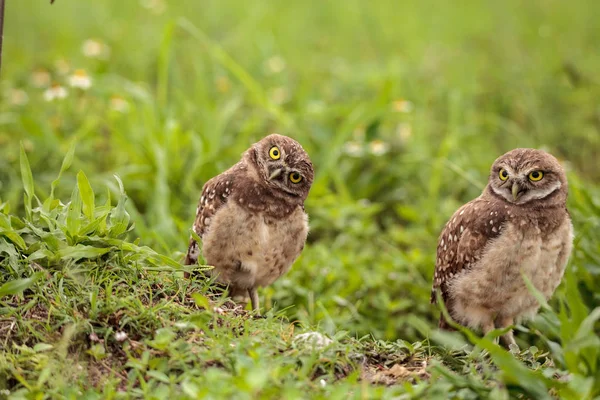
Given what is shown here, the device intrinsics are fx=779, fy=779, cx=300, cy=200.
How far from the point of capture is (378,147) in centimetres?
707

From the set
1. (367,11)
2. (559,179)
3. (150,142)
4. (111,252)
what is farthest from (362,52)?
(111,252)

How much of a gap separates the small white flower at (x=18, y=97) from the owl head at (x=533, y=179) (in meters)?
5.23

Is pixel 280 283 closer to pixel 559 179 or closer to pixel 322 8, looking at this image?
pixel 559 179

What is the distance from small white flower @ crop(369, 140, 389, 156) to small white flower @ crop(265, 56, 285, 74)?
1655 mm

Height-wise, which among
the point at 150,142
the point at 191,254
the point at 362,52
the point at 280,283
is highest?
the point at 362,52

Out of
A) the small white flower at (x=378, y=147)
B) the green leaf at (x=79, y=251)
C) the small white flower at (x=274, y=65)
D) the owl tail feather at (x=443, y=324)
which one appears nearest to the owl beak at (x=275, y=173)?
the green leaf at (x=79, y=251)

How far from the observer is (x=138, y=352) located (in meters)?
3.29

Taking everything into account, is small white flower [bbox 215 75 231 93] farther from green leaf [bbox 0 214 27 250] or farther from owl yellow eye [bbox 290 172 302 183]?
green leaf [bbox 0 214 27 250]

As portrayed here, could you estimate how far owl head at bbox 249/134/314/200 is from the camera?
14.1 ft

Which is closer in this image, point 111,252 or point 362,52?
point 111,252

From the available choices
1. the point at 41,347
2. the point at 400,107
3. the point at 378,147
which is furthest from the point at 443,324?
the point at 400,107

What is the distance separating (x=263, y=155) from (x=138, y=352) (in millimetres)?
1482

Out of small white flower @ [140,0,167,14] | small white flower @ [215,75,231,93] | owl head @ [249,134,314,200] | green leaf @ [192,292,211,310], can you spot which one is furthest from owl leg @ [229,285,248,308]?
small white flower @ [140,0,167,14]

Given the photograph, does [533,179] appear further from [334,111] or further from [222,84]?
[222,84]
